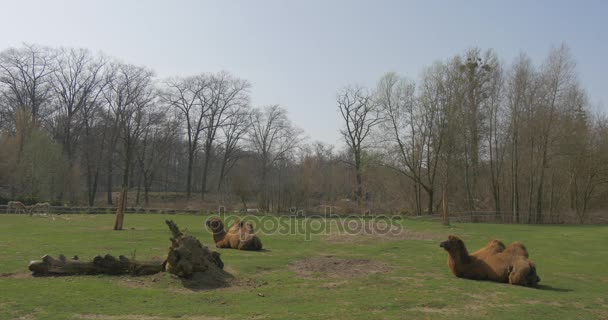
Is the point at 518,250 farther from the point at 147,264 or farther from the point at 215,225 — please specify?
the point at 215,225

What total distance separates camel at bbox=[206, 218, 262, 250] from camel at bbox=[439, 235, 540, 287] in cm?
712

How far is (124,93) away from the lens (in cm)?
5431

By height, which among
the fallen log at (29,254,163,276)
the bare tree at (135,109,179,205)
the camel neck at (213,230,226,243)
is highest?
the bare tree at (135,109,179,205)

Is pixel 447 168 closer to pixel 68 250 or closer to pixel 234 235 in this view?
pixel 234 235

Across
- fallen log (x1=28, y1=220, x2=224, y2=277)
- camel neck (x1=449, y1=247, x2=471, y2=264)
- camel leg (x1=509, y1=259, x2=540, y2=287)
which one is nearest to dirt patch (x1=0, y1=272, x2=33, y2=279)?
fallen log (x1=28, y1=220, x2=224, y2=277)

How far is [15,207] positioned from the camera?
34.6 m

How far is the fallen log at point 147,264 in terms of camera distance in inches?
393

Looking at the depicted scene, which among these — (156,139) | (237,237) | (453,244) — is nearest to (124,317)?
(453,244)

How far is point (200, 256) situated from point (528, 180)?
3766 cm

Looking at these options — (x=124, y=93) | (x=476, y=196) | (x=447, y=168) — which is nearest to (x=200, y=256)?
(x=447, y=168)

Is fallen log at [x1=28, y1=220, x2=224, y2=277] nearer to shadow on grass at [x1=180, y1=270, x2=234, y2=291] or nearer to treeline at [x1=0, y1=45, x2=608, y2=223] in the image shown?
shadow on grass at [x1=180, y1=270, x2=234, y2=291]

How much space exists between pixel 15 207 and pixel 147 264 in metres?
29.8

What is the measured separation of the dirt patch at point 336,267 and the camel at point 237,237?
9.44 ft

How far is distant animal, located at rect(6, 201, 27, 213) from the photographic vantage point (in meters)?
34.2
